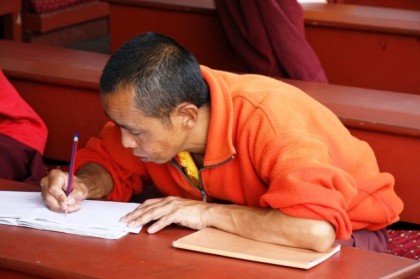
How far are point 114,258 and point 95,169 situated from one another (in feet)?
2.24

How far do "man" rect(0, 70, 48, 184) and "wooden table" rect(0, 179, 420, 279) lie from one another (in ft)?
3.11

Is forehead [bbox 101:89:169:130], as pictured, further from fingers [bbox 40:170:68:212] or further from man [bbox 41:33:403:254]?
fingers [bbox 40:170:68:212]

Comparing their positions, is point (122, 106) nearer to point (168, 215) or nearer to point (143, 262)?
point (168, 215)

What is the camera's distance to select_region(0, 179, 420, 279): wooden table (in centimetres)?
196

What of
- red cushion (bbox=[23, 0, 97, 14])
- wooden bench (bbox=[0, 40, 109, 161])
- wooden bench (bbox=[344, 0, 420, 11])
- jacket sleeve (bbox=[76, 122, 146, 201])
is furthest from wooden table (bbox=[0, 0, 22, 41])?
jacket sleeve (bbox=[76, 122, 146, 201])

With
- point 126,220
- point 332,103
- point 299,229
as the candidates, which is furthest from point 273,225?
point 332,103

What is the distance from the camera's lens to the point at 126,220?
2248mm

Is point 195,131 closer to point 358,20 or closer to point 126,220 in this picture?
point 126,220

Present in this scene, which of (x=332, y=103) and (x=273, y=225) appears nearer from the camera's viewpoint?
(x=273, y=225)

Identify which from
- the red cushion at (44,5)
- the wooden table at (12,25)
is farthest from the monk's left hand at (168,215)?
the red cushion at (44,5)

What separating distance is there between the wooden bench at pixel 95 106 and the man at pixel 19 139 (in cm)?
26

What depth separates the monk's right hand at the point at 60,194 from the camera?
236 centimetres

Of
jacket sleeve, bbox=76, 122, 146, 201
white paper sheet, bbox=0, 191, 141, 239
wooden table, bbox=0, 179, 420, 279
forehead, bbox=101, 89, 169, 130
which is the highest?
forehead, bbox=101, 89, 169, 130

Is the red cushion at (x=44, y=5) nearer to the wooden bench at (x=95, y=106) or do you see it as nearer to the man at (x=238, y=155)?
the wooden bench at (x=95, y=106)
